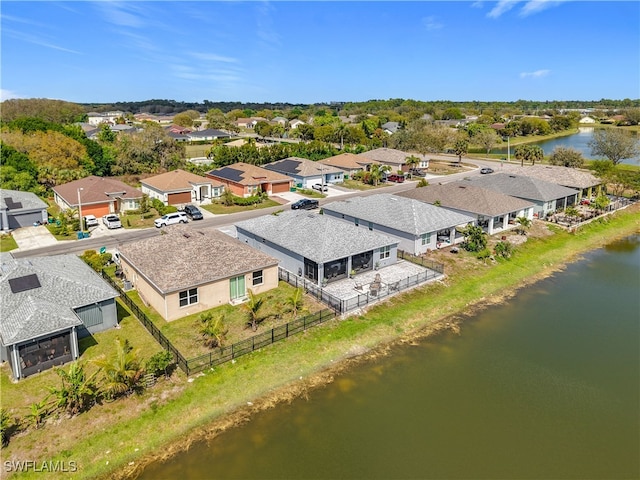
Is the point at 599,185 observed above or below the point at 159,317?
above

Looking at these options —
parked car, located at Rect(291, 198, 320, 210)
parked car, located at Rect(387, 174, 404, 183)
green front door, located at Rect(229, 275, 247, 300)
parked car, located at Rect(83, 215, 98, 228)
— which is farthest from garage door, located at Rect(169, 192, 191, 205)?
parked car, located at Rect(387, 174, 404, 183)

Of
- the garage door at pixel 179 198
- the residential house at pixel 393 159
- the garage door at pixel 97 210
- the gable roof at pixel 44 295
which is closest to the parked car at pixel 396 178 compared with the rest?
the residential house at pixel 393 159

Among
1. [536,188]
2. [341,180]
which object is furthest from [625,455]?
[341,180]

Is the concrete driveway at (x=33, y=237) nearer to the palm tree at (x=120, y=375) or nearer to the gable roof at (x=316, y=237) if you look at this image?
the gable roof at (x=316, y=237)

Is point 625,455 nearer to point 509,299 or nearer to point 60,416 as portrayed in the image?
point 509,299

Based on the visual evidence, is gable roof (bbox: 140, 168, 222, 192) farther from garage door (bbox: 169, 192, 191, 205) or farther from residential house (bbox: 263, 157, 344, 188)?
residential house (bbox: 263, 157, 344, 188)

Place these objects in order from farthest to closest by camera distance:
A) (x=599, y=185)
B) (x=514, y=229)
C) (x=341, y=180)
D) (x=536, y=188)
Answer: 1. (x=341, y=180)
2. (x=599, y=185)
3. (x=536, y=188)
4. (x=514, y=229)

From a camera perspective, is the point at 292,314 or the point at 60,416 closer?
the point at 60,416
